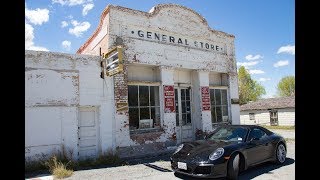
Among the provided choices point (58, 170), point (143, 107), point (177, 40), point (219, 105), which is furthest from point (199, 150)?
point (219, 105)

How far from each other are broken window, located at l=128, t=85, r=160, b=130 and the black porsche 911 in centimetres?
401

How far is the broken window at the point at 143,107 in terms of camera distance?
11414 millimetres

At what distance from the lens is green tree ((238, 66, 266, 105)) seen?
60.4 metres

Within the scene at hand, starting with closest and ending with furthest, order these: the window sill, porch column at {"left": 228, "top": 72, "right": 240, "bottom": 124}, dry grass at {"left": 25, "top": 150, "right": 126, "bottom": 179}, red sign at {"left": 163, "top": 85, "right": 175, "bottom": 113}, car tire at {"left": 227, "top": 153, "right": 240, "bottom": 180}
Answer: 1. car tire at {"left": 227, "top": 153, "right": 240, "bottom": 180}
2. dry grass at {"left": 25, "top": 150, "right": 126, "bottom": 179}
3. the window sill
4. red sign at {"left": 163, "top": 85, "right": 175, "bottom": 113}
5. porch column at {"left": 228, "top": 72, "right": 240, "bottom": 124}

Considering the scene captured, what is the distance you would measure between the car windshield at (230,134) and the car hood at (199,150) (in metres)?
0.39

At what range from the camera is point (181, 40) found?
13477 millimetres

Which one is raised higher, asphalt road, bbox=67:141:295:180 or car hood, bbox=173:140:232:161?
car hood, bbox=173:140:232:161

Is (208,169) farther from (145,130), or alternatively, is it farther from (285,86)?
(285,86)

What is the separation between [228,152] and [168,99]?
592 cm

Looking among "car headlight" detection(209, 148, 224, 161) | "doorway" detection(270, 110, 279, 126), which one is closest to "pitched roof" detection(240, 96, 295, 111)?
"doorway" detection(270, 110, 279, 126)

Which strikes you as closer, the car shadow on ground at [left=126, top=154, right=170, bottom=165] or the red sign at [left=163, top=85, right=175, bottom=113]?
the car shadow on ground at [left=126, top=154, right=170, bottom=165]

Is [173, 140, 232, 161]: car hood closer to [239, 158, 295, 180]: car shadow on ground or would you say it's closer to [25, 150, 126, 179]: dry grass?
[239, 158, 295, 180]: car shadow on ground

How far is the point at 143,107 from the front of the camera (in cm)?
1180
